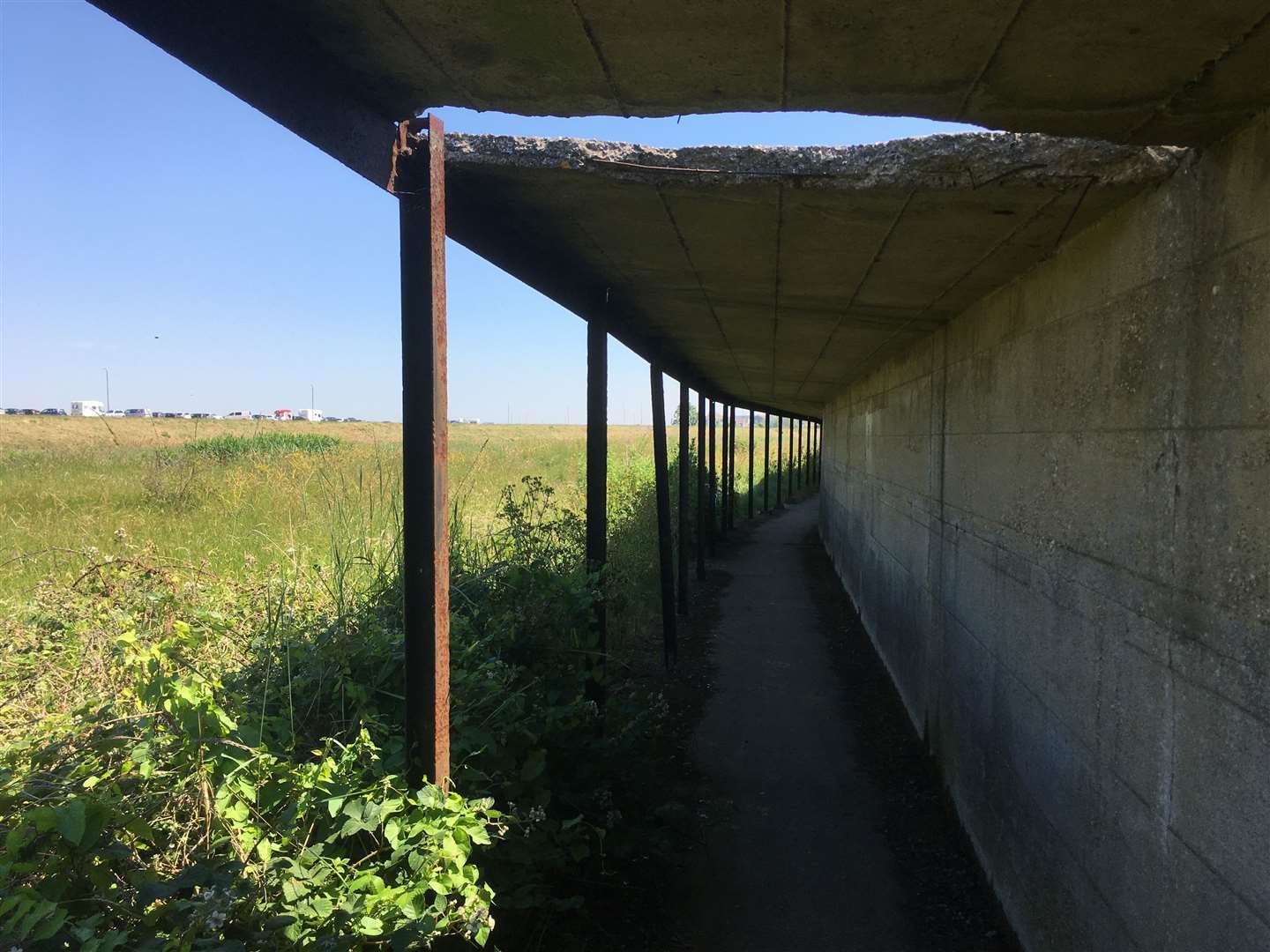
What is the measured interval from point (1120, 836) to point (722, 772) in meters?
2.90

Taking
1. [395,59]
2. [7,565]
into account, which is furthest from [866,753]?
[7,565]

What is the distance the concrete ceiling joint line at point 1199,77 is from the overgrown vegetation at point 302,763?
252 centimetres

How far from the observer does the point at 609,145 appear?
8.67ft

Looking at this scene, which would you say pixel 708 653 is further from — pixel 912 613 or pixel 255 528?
pixel 255 528

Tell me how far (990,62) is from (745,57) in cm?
55

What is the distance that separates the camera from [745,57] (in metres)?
1.79

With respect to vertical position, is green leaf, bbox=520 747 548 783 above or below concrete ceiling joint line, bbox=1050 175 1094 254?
below

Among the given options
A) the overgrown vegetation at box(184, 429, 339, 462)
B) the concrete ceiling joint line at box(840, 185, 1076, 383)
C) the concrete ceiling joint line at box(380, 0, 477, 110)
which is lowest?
the overgrown vegetation at box(184, 429, 339, 462)

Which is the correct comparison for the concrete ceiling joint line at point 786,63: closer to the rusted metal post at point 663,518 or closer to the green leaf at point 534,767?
the green leaf at point 534,767

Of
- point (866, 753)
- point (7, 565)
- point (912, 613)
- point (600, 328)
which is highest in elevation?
point (600, 328)

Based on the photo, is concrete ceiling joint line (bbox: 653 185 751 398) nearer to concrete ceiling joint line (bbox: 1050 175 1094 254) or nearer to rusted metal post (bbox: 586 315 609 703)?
rusted metal post (bbox: 586 315 609 703)

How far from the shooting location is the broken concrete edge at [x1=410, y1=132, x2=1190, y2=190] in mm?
2227

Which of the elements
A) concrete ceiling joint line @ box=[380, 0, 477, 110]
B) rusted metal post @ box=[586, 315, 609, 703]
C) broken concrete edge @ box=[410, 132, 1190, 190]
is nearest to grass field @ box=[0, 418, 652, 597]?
rusted metal post @ box=[586, 315, 609, 703]

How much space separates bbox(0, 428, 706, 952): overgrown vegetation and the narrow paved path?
1.52 ft
